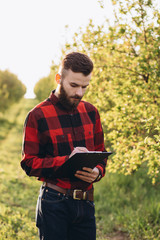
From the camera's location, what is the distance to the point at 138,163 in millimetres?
4699

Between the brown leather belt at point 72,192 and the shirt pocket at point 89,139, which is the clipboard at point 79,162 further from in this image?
the shirt pocket at point 89,139

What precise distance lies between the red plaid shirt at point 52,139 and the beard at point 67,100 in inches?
2.6

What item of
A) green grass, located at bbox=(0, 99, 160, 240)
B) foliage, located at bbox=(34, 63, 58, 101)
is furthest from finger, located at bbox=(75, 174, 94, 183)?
foliage, located at bbox=(34, 63, 58, 101)

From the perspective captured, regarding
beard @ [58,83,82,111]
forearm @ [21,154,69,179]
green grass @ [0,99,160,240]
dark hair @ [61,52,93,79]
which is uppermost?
dark hair @ [61,52,93,79]

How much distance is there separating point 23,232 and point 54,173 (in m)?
3.29

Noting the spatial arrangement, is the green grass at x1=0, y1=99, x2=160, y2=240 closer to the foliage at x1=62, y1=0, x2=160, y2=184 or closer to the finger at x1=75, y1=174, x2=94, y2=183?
the foliage at x1=62, y1=0, x2=160, y2=184

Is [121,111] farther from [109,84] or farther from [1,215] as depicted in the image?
[1,215]

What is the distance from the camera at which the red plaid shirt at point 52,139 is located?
2.57 m

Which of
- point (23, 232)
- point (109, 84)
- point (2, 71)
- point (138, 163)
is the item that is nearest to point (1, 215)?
point (23, 232)

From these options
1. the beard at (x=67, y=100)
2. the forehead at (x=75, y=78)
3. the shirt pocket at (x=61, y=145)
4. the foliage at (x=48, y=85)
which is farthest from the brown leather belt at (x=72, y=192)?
the foliage at (x=48, y=85)

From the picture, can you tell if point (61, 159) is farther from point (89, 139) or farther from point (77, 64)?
point (77, 64)

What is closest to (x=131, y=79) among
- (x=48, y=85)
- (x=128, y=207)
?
(x=128, y=207)

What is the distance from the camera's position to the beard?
270 cm

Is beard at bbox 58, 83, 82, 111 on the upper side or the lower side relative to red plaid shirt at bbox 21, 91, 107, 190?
upper
